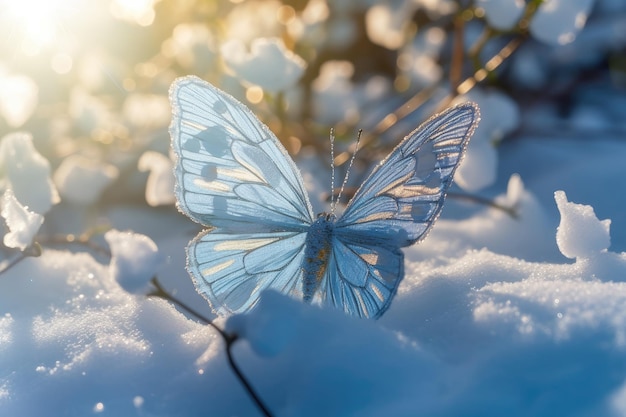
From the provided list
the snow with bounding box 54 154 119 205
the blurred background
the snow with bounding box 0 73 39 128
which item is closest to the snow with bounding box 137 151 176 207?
the blurred background

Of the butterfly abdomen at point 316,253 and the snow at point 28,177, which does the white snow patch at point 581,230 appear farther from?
the snow at point 28,177

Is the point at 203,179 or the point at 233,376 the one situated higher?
the point at 203,179

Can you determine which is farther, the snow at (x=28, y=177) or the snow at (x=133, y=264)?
the snow at (x=28, y=177)

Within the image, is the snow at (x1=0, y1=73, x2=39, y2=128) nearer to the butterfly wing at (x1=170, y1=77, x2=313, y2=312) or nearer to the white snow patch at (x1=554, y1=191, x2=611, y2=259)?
the butterfly wing at (x1=170, y1=77, x2=313, y2=312)

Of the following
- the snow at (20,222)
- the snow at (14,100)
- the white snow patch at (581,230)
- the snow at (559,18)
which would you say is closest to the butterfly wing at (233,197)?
the snow at (20,222)

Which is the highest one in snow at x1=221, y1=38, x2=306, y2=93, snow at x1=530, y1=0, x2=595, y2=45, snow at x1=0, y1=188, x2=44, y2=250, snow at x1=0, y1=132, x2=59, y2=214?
snow at x1=530, y1=0, x2=595, y2=45

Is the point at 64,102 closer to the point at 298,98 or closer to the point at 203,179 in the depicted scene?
the point at 298,98

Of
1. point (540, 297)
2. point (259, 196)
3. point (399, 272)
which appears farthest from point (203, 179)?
point (540, 297)
